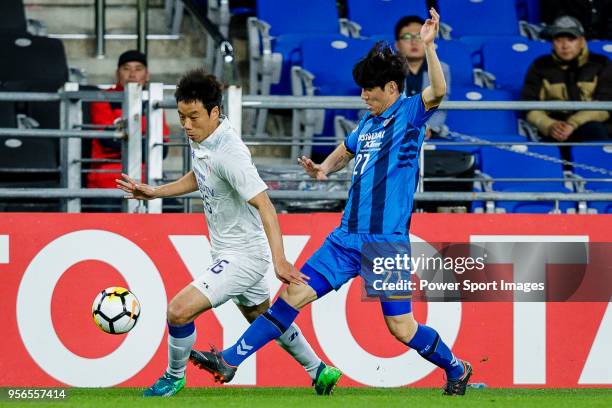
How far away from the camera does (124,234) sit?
9.50m

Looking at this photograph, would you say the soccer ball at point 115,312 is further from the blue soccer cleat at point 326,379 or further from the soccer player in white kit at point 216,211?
the blue soccer cleat at point 326,379

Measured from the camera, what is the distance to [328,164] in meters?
8.19

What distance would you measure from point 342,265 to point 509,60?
600 cm

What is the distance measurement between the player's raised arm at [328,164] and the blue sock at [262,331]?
0.83m

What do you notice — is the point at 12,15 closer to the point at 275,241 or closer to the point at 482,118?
the point at 482,118

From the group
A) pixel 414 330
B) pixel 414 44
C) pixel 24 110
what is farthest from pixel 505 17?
pixel 414 330

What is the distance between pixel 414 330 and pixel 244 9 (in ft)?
21.2

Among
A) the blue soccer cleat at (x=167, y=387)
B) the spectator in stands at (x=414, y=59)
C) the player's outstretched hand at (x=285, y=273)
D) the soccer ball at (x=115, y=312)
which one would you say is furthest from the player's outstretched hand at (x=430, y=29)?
the spectator in stands at (x=414, y=59)

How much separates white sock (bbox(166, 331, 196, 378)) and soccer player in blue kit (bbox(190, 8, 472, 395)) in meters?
0.26

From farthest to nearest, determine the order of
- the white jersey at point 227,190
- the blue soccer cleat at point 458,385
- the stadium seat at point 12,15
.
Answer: the stadium seat at point 12,15 < the blue soccer cleat at point 458,385 < the white jersey at point 227,190

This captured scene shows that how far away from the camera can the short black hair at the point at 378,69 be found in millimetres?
7773

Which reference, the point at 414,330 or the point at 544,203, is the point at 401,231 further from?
the point at 544,203

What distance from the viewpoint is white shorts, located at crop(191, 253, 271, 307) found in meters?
7.79

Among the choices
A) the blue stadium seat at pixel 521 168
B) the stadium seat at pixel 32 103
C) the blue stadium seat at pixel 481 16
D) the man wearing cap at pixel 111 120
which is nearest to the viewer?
the man wearing cap at pixel 111 120
